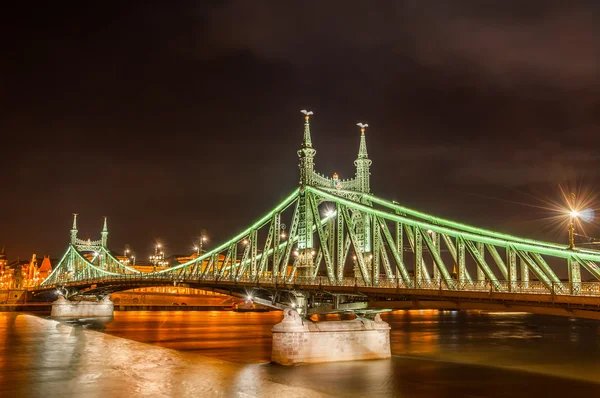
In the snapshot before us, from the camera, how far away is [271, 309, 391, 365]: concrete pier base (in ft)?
108

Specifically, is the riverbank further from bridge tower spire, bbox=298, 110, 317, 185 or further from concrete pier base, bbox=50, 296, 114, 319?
concrete pier base, bbox=50, 296, 114, 319

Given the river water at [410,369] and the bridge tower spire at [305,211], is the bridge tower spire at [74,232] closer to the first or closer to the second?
the river water at [410,369]

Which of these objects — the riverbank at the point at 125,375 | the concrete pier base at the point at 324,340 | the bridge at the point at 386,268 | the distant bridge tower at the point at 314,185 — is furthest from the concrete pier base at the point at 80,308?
the concrete pier base at the point at 324,340

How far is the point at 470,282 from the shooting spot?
29.8m

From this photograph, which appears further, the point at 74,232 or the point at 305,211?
the point at 74,232

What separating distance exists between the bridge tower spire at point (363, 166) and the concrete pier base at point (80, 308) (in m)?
59.6

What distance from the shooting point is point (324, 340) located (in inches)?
1336

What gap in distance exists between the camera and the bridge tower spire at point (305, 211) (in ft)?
154

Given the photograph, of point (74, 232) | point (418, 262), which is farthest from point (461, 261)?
point (74, 232)

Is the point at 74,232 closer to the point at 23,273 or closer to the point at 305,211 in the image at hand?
→ the point at 23,273

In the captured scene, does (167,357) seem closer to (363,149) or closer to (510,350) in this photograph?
(363,149)

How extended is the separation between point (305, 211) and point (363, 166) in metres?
6.67

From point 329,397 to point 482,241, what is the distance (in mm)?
11695

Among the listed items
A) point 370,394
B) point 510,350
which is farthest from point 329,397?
point 510,350
